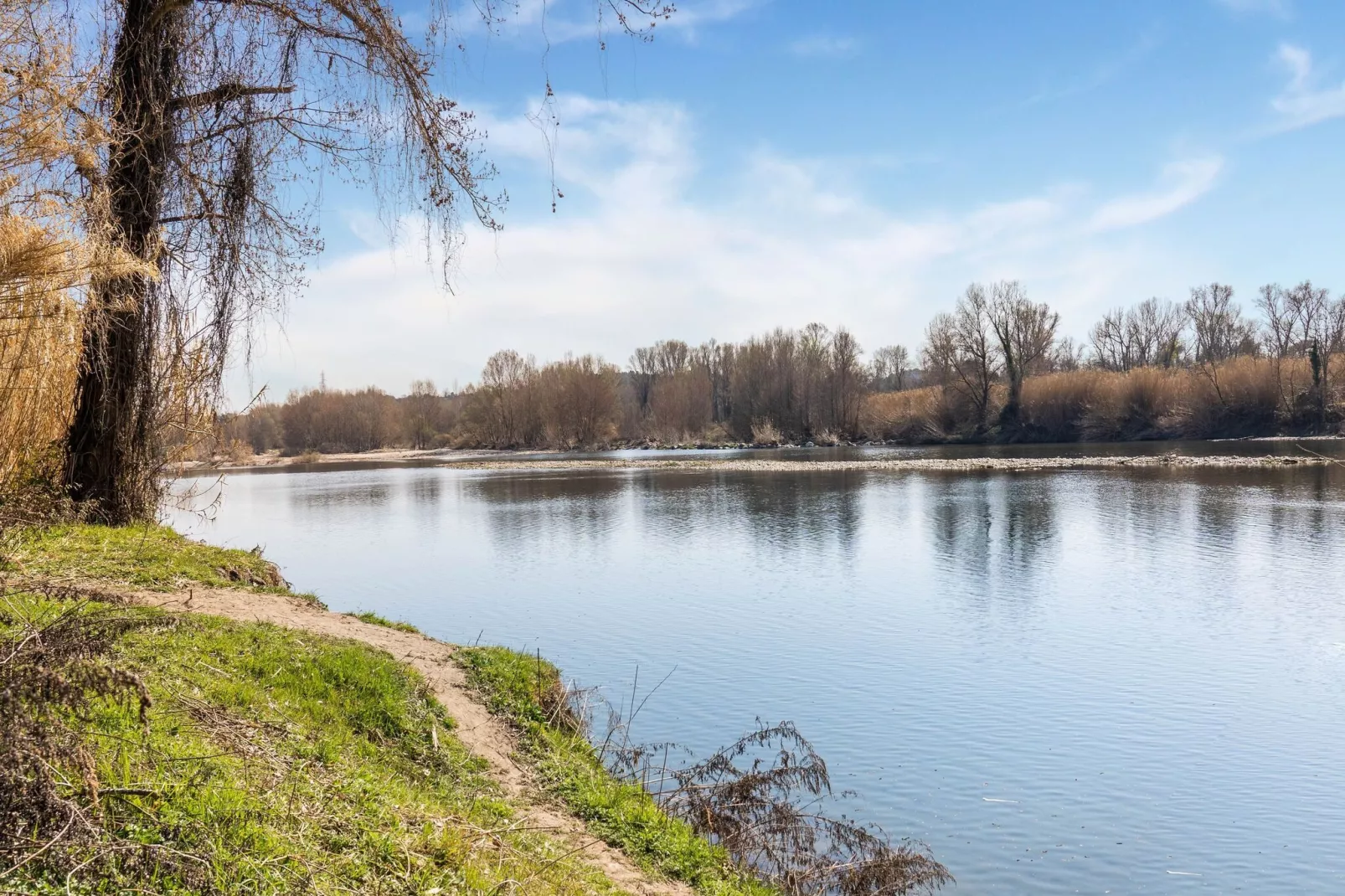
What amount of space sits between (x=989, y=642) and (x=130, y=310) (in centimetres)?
Result: 1209

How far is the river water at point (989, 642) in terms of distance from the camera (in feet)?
26.6

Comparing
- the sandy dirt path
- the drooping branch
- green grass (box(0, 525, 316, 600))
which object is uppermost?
the drooping branch

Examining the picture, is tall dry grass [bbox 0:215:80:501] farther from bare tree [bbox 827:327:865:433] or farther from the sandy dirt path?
bare tree [bbox 827:327:865:433]

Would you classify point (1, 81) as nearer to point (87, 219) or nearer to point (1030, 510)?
point (87, 219)

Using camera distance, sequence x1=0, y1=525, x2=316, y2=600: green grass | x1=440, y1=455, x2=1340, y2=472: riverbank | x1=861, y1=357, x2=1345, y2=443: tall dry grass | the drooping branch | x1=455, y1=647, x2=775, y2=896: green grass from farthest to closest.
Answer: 1. x1=861, y1=357, x2=1345, y2=443: tall dry grass
2. x1=440, y1=455, x2=1340, y2=472: riverbank
3. the drooping branch
4. x1=0, y1=525, x2=316, y2=600: green grass
5. x1=455, y1=647, x2=775, y2=896: green grass

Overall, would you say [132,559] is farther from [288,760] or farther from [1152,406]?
[1152,406]

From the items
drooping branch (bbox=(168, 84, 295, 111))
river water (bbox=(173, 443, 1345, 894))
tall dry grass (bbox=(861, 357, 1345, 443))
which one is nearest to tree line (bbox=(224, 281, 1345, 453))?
tall dry grass (bbox=(861, 357, 1345, 443))

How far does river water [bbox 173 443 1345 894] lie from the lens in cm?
809

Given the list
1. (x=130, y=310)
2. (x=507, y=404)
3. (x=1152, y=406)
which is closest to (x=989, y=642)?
(x=130, y=310)

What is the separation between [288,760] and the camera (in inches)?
203

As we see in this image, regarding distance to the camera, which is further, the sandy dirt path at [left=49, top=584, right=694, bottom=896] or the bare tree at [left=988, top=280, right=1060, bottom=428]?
the bare tree at [left=988, top=280, right=1060, bottom=428]

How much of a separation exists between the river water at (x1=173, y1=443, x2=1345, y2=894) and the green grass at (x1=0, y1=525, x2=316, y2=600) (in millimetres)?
3893

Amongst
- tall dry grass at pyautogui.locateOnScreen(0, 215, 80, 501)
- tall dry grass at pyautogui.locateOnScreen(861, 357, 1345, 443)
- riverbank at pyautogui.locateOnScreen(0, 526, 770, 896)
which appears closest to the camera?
riverbank at pyautogui.locateOnScreen(0, 526, 770, 896)

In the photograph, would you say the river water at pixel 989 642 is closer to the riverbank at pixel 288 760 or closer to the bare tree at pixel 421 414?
the riverbank at pixel 288 760
